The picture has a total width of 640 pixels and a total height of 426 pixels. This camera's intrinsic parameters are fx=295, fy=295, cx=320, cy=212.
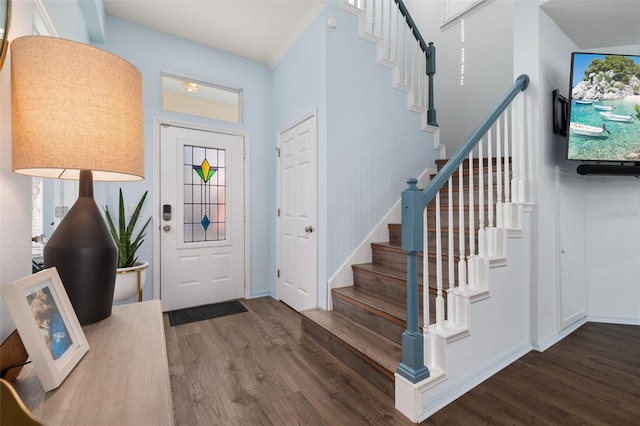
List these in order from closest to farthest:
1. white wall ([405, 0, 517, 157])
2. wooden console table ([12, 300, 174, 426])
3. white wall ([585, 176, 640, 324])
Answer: wooden console table ([12, 300, 174, 426]) < white wall ([585, 176, 640, 324]) < white wall ([405, 0, 517, 157])

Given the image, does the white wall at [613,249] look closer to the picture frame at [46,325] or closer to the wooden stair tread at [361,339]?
the wooden stair tread at [361,339]

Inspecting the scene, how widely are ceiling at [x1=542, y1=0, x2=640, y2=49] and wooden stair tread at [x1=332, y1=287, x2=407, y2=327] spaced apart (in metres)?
2.53

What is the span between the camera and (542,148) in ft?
7.51

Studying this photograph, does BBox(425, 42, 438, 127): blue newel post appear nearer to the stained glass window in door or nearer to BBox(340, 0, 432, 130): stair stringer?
BBox(340, 0, 432, 130): stair stringer

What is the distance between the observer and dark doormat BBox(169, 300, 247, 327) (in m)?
2.94

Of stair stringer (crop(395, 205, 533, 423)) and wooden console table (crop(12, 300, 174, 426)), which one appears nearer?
wooden console table (crop(12, 300, 174, 426))

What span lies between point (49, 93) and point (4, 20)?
0.60 ft

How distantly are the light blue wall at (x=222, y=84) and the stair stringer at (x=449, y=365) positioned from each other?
2404mm

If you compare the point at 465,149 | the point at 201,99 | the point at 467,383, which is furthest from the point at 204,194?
the point at 467,383

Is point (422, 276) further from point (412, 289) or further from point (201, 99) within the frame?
point (201, 99)

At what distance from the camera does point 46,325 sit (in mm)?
713

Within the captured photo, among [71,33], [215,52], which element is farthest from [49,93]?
[215,52]

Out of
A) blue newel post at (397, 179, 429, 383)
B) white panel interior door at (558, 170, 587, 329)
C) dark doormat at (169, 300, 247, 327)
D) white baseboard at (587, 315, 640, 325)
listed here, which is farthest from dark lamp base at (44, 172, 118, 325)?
white baseboard at (587, 315, 640, 325)

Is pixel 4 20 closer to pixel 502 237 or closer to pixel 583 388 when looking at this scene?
pixel 502 237
